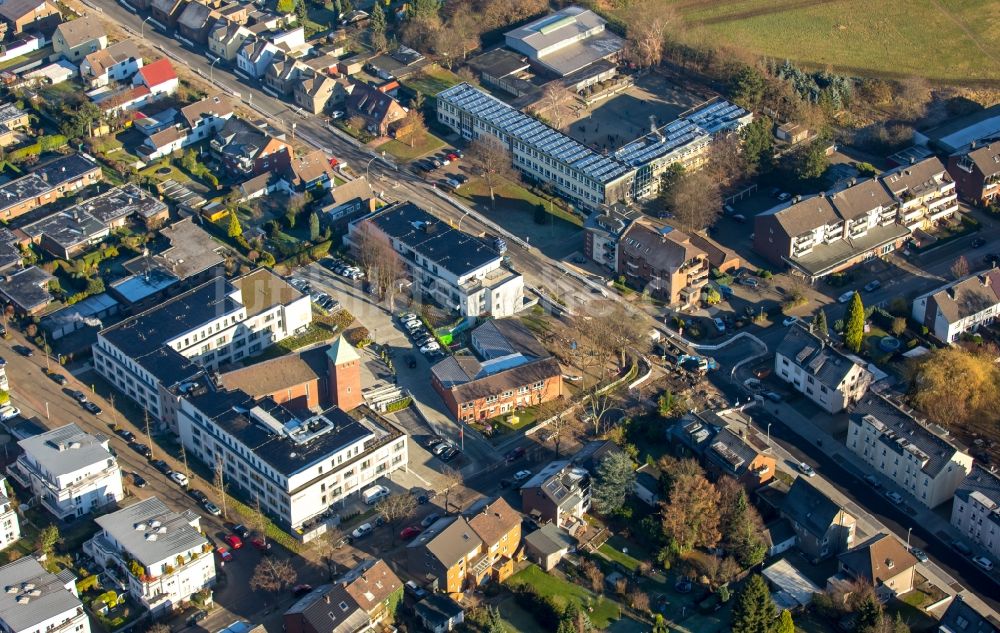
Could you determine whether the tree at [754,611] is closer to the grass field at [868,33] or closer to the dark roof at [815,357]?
the dark roof at [815,357]

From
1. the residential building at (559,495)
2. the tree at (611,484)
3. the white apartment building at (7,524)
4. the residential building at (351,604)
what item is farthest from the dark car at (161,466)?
the tree at (611,484)

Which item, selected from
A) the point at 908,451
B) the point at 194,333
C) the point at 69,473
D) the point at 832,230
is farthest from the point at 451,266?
the point at 908,451

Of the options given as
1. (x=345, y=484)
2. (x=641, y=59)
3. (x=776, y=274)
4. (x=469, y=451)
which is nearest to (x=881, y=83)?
(x=641, y=59)

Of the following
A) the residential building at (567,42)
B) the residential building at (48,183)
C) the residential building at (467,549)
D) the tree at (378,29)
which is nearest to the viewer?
the residential building at (467,549)

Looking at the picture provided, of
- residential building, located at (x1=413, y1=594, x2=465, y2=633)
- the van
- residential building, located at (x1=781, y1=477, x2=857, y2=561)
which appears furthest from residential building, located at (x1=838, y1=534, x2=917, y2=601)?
the van

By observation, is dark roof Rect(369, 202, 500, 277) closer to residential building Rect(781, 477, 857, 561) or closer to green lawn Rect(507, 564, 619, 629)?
green lawn Rect(507, 564, 619, 629)

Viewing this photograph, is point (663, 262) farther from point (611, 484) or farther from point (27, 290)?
point (27, 290)
